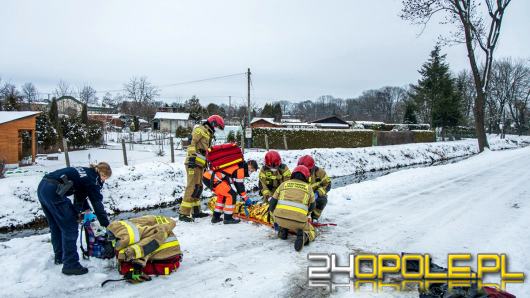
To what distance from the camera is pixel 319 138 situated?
1151 inches

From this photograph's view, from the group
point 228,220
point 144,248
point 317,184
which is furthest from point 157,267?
point 317,184

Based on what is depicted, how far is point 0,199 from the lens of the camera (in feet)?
29.9

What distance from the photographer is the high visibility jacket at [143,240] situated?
15.8 ft

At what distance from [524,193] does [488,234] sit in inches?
221

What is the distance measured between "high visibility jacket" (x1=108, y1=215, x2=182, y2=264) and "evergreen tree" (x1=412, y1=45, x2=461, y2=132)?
44.3 metres

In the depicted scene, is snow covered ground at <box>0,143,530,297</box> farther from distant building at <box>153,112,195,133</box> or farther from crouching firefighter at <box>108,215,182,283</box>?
distant building at <box>153,112,195,133</box>

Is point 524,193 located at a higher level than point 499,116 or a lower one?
lower

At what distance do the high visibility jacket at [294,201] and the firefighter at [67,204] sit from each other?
9.31ft

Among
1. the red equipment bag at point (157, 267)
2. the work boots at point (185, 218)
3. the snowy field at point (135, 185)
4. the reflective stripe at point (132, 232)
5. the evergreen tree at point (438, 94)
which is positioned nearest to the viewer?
the reflective stripe at point (132, 232)

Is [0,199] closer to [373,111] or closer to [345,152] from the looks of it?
[345,152]

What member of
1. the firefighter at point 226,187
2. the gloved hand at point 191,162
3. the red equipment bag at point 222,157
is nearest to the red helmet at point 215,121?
the red equipment bag at point 222,157

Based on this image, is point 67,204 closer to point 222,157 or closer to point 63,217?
point 63,217

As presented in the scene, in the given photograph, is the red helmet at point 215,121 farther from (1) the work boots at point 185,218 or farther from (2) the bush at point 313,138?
(2) the bush at point 313,138

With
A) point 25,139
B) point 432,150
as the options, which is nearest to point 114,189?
point 25,139
